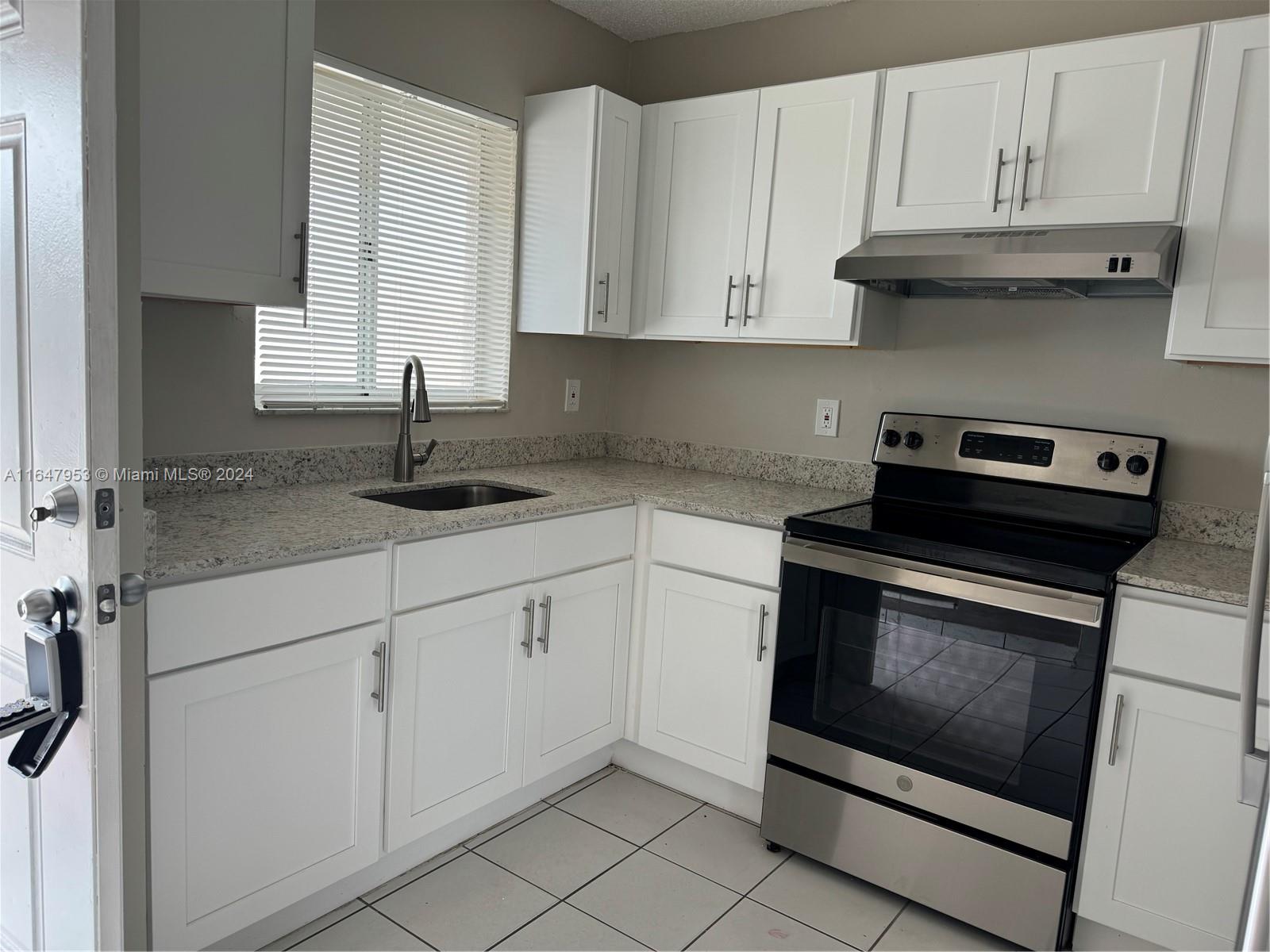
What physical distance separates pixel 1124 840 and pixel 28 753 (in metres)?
2.08

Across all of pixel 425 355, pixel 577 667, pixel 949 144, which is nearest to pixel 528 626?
pixel 577 667

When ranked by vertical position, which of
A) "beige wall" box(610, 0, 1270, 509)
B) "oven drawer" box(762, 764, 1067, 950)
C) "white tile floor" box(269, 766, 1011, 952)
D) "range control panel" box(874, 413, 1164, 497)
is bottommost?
"white tile floor" box(269, 766, 1011, 952)

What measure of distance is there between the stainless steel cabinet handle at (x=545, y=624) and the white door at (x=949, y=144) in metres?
1.39

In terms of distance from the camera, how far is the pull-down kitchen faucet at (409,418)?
8.09ft

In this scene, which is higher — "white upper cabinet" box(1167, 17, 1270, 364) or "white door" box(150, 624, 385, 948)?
"white upper cabinet" box(1167, 17, 1270, 364)

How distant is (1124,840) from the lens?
76.2 inches

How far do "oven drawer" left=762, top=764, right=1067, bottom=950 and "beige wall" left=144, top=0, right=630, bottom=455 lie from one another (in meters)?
1.51

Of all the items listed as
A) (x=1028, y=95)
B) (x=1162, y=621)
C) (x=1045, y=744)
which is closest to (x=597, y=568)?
(x=1045, y=744)

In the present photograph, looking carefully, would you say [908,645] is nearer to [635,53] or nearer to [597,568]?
[597,568]

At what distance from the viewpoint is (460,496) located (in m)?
2.71

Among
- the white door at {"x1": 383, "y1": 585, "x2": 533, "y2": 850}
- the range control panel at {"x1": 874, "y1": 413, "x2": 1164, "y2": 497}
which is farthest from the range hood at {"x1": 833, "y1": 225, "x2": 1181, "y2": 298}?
the white door at {"x1": 383, "y1": 585, "x2": 533, "y2": 850}

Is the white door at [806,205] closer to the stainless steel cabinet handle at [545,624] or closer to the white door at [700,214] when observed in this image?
the white door at [700,214]

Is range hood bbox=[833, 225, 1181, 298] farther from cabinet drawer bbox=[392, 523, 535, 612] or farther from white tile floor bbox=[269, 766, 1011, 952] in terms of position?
white tile floor bbox=[269, 766, 1011, 952]

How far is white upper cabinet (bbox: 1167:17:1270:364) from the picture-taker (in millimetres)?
1975
